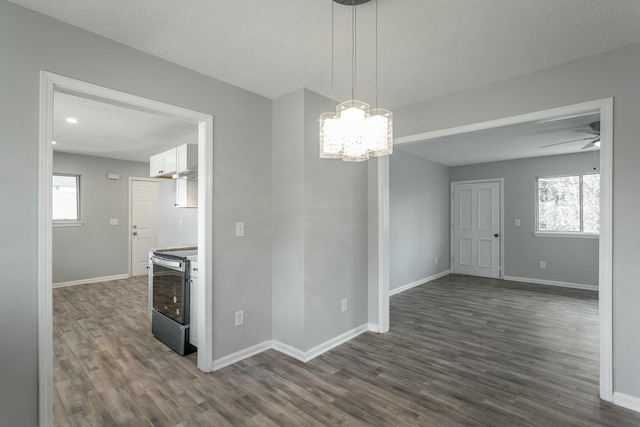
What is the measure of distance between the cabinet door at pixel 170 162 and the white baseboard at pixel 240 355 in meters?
2.25

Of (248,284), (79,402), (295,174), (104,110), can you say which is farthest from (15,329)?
(104,110)

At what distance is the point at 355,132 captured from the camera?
1688 mm

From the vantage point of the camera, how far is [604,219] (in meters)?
2.25

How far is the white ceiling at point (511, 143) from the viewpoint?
417cm

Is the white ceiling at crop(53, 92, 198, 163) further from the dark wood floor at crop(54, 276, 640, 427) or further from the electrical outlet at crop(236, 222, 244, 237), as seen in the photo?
the dark wood floor at crop(54, 276, 640, 427)

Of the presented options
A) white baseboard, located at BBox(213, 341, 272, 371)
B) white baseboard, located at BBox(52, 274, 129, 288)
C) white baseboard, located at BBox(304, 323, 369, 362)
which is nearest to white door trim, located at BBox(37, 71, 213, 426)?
white baseboard, located at BBox(213, 341, 272, 371)

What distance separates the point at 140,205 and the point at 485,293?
23.1 ft

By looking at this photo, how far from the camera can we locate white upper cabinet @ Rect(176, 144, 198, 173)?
3596 mm

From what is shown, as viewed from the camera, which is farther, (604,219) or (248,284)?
(248,284)

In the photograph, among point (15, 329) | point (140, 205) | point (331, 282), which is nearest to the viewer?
point (15, 329)

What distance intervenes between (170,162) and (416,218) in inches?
171

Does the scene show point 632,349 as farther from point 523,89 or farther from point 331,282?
point 331,282

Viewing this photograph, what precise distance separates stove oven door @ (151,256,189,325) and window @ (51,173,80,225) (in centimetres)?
381

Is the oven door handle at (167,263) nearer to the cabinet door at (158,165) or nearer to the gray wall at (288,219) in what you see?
the gray wall at (288,219)
